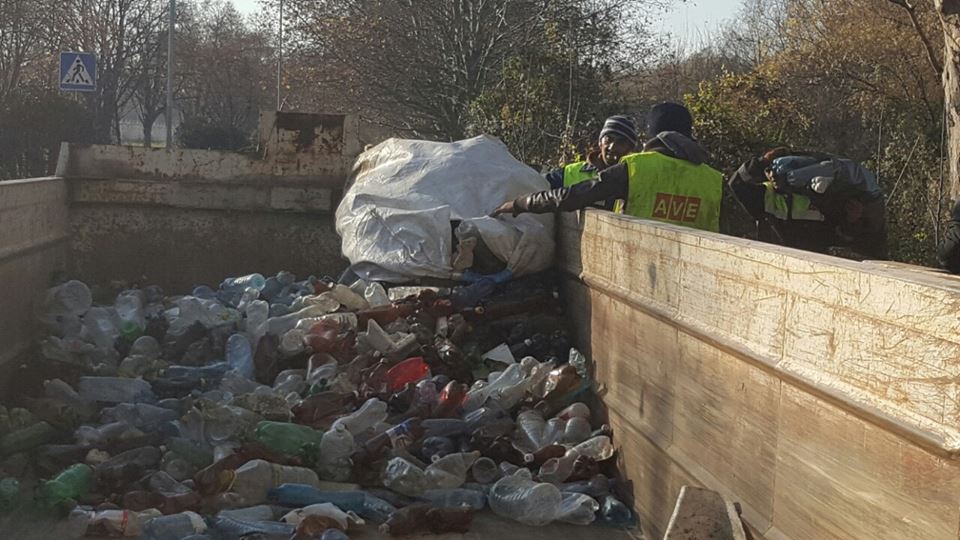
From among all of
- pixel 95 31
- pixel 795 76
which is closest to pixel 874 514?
pixel 795 76

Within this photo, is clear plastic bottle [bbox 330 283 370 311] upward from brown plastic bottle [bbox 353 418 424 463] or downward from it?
upward

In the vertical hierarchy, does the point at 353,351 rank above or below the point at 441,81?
below

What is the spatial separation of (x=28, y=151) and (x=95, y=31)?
11.7 metres

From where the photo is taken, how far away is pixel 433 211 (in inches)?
285

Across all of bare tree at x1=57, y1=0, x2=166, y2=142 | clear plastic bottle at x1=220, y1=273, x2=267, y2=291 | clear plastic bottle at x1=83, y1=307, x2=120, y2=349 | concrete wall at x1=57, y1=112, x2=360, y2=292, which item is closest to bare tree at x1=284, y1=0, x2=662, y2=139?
concrete wall at x1=57, y1=112, x2=360, y2=292

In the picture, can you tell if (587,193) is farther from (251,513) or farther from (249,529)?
(249,529)

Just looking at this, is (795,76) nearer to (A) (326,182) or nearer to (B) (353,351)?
(A) (326,182)

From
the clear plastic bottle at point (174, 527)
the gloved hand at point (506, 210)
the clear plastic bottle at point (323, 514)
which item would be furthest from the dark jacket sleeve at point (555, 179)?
the clear plastic bottle at point (174, 527)

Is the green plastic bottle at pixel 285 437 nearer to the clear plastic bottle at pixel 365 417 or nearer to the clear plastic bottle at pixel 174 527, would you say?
the clear plastic bottle at pixel 365 417

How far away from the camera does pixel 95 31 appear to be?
31.1m

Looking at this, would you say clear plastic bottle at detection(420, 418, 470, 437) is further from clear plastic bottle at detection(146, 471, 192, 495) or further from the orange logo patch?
the orange logo patch

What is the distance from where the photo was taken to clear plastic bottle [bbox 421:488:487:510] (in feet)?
15.7

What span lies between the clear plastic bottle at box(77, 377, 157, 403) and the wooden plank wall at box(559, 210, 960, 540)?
2437mm

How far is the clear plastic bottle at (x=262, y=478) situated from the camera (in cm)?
470
